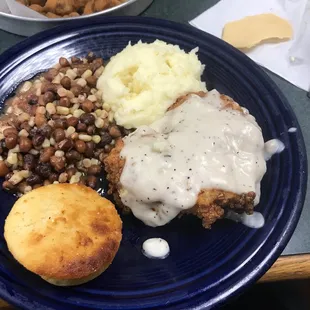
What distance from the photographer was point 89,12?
2.55m

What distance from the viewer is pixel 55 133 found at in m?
1.98

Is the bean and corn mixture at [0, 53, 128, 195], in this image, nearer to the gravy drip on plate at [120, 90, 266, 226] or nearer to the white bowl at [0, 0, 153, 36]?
the gravy drip on plate at [120, 90, 266, 226]

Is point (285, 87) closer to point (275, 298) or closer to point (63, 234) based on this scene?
point (275, 298)

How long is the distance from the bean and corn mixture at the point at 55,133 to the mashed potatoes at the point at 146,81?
2.8 inches

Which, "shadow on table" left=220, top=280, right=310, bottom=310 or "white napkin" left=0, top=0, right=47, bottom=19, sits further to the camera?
"white napkin" left=0, top=0, right=47, bottom=19

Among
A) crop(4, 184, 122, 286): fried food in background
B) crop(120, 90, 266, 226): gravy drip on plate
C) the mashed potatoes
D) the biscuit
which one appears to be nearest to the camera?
crop(4, 184, 122, 286): fried food in background

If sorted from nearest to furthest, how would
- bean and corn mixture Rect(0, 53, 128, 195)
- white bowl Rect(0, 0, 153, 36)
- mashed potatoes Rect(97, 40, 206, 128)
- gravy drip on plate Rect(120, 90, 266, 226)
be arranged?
gravy drip on plate Rect(120, 90, 266, 226), bean and corn mixture Rect(0, 53, 128, 195), mashed potatoes Rect(97, 40, 206, 128), white bowl Rect(0, 0, 153, 36)

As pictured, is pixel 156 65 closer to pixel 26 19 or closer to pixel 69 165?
pixel 69 165

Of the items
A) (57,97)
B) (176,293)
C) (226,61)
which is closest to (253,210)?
(176,293)

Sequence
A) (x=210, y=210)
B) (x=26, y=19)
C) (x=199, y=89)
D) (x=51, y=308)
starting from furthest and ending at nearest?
(x=26, y=19)
(x=199, y=89)
(x=210, y=210)
(x=51, y=308)

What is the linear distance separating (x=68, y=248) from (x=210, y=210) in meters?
0.52

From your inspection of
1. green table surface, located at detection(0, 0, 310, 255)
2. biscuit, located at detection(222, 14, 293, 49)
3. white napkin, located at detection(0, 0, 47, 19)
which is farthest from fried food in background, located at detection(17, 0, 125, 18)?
biscuit, located at detection(222, 14, 293, 49)

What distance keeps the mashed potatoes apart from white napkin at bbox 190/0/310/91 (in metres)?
0.51

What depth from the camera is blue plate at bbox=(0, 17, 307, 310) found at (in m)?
1.61
